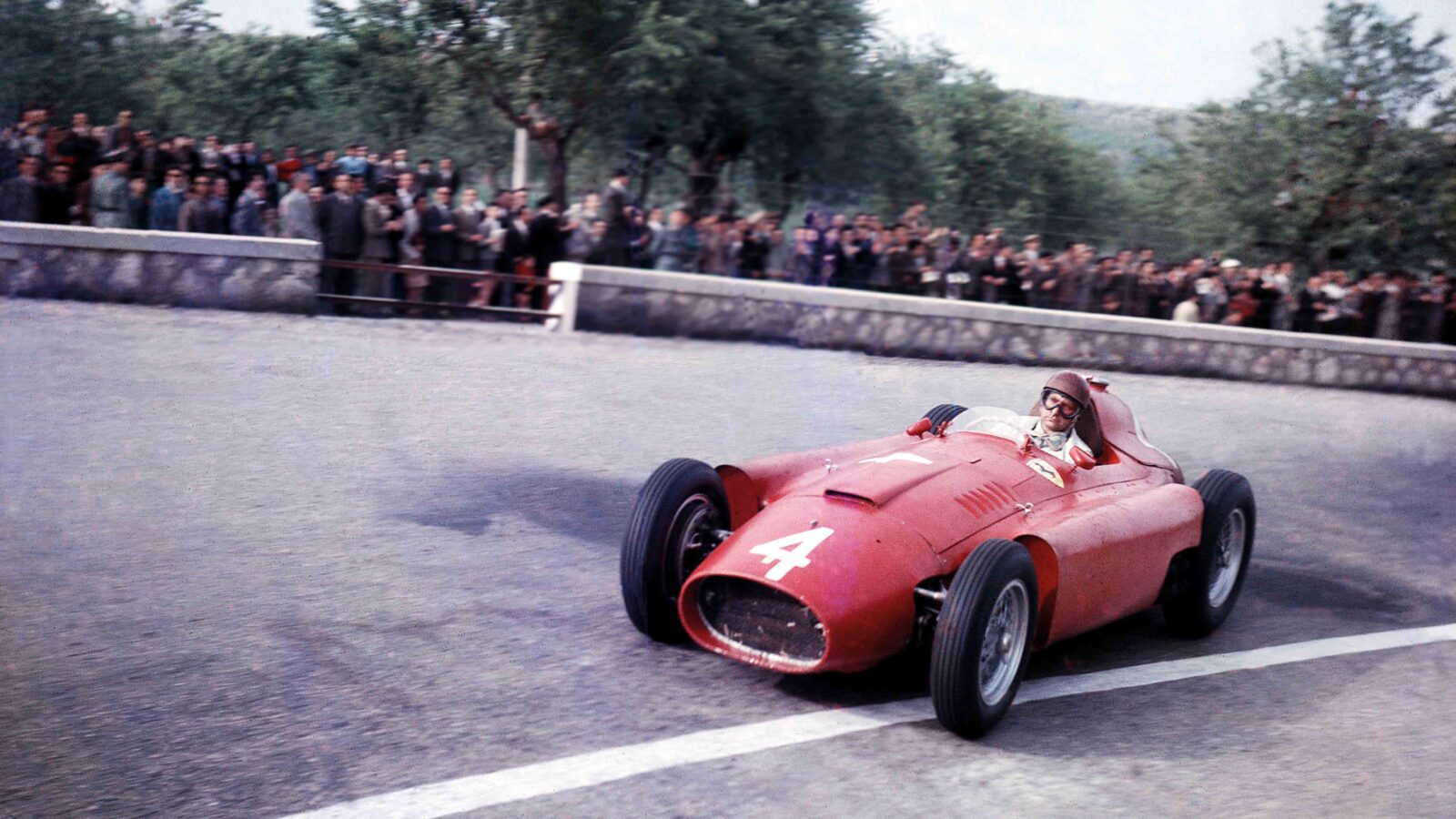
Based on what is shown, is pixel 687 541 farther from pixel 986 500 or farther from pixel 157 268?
pixel 157 268

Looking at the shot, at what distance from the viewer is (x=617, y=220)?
15.6m

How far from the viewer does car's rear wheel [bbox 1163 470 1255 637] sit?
6.32 metres

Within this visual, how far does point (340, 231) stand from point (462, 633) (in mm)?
9385

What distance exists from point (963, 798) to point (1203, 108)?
29.8 meters

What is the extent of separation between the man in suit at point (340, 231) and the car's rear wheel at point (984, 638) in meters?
10.2

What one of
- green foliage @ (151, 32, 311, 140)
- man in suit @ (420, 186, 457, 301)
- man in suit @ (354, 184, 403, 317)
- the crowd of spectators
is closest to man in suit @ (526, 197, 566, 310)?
the crowd of spectators

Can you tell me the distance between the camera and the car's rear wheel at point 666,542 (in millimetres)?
5348

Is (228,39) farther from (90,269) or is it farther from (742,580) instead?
(742,580)

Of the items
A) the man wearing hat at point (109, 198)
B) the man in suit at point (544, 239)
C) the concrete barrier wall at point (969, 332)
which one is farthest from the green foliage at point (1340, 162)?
the man wearing hat at point (109, 198)

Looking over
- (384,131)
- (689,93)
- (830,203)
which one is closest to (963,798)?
(830,203)

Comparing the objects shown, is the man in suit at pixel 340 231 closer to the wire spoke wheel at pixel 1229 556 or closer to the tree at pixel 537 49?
the tree at pixel 537 49

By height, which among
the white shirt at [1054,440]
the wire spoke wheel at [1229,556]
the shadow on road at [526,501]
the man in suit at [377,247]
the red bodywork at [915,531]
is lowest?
the shadow on road at [526,501]

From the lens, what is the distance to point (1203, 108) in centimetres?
3116

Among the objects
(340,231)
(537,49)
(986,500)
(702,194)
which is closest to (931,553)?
(986,500)
